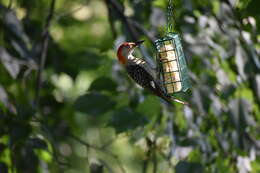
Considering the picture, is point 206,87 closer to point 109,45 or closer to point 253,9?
point 109,45

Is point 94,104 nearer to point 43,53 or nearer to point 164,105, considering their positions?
point 164,105

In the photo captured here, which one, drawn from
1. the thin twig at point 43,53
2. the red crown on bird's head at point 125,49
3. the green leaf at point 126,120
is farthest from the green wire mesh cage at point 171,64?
the thin twig at point 43,53

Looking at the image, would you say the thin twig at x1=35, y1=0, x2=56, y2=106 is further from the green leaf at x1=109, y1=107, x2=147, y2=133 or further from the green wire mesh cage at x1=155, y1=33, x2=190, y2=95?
the green wire mesh cage at x1=155, y1=33, x2=190, y2=95

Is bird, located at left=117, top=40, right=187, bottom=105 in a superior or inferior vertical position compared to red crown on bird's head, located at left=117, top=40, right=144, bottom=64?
inferior

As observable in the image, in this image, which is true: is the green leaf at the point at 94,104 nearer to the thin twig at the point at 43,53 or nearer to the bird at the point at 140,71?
the bird at the point at 140,71

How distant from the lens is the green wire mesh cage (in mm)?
3291

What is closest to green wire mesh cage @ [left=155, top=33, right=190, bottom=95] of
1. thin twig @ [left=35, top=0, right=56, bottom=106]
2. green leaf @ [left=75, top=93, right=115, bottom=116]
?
green leaf @ [left=75, top=93, right=115, bottom=116]

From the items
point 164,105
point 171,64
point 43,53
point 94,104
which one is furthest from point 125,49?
point 43,53

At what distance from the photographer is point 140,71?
3.21 metres

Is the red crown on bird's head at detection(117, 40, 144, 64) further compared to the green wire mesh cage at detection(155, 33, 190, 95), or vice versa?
the red crown on bird's head at detection(117, 40, 144, 64)

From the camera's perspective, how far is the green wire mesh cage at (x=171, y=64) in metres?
3.29

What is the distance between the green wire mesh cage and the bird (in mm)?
85

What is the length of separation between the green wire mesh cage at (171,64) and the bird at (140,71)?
0.08 meters

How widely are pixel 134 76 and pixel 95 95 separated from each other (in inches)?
24.8
